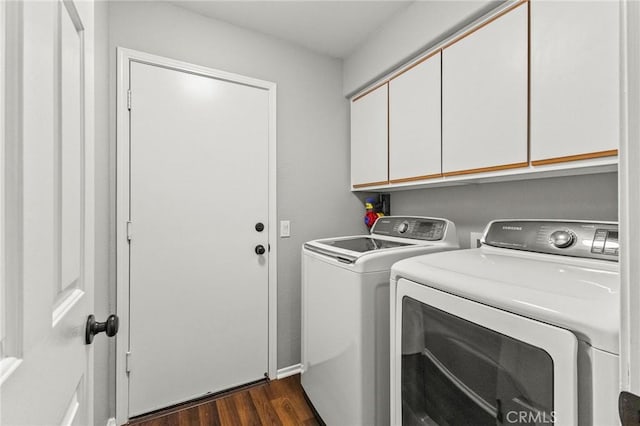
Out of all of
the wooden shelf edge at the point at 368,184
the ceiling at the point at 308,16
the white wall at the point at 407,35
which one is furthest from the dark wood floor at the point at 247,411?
the ceiling at the point at 308,16

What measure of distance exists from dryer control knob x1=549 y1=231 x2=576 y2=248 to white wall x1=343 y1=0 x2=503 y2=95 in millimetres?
1046

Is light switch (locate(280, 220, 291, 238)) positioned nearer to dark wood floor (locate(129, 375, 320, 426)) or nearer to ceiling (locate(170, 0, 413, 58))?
dark wood floor (locate(129, 375, 320, 426))

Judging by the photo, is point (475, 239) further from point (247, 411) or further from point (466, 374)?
point (247, 411)

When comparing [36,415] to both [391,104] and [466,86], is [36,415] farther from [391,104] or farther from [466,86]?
[391,104]

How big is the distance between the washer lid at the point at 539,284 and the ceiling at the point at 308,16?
160cm

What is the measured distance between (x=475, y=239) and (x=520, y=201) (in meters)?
0.32

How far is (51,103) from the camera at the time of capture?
446 millimetres

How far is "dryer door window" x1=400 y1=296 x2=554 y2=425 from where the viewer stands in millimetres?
658

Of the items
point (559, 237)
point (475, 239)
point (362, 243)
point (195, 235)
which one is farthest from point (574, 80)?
point (195, 235)

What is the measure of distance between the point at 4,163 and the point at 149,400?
1.91 meters

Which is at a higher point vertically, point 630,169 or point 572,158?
point 572,158

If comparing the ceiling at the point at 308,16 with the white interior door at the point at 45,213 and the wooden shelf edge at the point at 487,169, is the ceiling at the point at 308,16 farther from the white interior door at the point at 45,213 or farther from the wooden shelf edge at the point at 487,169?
the white interior door at the point at 45,213

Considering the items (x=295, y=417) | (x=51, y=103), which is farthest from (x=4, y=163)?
(x=295, y=417)

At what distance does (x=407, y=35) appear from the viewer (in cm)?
170
